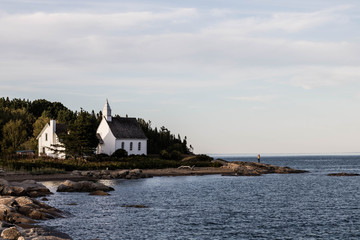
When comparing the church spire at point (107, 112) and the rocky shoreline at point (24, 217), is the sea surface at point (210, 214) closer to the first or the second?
the rocky shoreline at point (24, 217)

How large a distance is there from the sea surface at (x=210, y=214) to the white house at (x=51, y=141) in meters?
37.5

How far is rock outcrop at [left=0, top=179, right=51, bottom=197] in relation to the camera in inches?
1578

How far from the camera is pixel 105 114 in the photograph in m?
94.8

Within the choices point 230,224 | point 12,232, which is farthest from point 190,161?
point 12,232

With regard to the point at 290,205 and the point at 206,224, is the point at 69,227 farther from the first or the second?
the point at 290,205

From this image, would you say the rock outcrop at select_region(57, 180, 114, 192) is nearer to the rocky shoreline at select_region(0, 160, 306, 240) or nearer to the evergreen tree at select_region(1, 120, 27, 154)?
the rocky shoreline at select_region(0, 160, 306, 240)

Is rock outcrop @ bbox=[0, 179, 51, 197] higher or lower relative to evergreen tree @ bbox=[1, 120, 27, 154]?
lower

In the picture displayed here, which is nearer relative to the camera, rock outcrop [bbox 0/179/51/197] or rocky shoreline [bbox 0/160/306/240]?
rocky shoreline [bbox 0/160/306/240]

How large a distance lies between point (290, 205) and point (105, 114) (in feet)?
192

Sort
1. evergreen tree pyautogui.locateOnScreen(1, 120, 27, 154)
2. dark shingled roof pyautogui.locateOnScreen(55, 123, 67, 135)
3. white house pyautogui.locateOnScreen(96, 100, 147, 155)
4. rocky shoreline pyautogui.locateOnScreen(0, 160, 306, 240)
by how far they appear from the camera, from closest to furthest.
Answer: rocky shoreline pyautogui.locateOnScreen(0, 160, 306, 240) → white house pyautogui.locateOnScreen(96, 100, 147, 155) → dark shingled roof pyautogui.locateOnScreen(55, 123, 67, 135) → evergreen tree pyautogui.locateOnScreen(1, 120, 27, 154)

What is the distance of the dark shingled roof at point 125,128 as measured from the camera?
92.9 meters

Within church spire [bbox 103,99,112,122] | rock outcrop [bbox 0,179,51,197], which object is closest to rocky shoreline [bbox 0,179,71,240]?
rock outcrop [bbox 0,179,51,197]

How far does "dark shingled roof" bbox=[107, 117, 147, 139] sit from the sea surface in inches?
1529

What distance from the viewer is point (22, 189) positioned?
4175 centimetres
